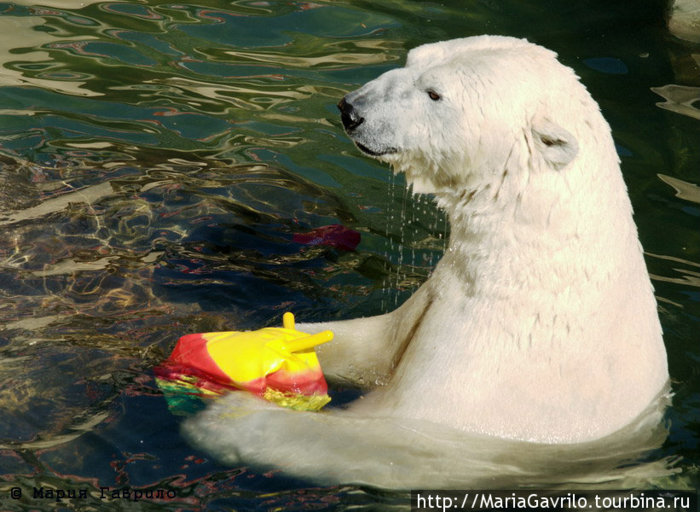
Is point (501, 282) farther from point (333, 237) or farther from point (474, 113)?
point (333, 237)

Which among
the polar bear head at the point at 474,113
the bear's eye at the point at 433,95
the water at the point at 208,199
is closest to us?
the polar bear head at the point at 474,113

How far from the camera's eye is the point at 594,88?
823cm

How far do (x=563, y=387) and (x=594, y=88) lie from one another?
4.75m

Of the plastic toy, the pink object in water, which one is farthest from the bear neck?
the pink object in water

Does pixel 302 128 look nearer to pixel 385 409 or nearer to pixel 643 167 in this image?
pixel 643 167

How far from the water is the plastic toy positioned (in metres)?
0.23

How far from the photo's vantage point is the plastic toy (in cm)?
415

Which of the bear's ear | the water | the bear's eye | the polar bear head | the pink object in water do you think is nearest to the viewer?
the bear's ear

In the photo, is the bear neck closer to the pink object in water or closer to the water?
the water

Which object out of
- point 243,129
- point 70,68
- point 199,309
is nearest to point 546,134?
point 199,309

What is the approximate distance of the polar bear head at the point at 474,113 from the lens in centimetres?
396

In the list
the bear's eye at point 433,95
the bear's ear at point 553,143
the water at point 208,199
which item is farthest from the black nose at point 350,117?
the water at point 208,199

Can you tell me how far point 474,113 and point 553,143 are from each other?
1.17ft

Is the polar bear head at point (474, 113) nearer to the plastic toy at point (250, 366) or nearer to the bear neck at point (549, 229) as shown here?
the bear neck at point (549, 229)
